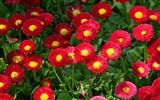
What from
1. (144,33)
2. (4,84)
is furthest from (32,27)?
(144,33)

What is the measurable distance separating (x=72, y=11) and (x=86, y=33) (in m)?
0.59

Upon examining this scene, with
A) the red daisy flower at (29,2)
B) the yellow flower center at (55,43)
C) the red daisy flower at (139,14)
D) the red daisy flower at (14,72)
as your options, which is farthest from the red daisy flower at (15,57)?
the red daisy flower at (139,14)

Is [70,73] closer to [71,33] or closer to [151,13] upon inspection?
[71,33]

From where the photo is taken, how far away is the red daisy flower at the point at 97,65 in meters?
2.80

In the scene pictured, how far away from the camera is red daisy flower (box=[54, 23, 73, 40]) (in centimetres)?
337

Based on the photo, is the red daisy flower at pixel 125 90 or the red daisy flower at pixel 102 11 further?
the red daisy flower at pixel 102 11

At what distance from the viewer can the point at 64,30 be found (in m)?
3.39

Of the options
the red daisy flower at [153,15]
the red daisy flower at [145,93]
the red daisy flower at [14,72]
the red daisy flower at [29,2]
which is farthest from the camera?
the red daisy flower at [29,2]

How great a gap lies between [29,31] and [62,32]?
→ 350 mm

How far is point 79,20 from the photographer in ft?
10.8

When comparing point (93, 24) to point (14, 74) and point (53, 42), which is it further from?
point (14, 74)

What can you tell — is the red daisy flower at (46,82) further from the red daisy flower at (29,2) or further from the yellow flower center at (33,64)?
the red daisy flower at (29,2)

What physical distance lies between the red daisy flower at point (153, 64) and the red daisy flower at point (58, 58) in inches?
21.2

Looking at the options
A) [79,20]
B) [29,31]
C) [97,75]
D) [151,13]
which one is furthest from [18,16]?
[151,13]
